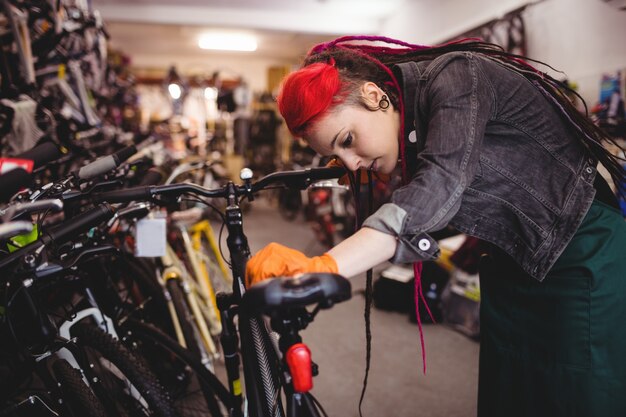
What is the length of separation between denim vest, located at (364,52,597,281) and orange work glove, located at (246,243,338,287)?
252mm

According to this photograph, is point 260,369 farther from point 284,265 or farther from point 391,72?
point 391,72

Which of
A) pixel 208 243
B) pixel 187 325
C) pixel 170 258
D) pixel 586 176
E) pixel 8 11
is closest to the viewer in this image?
pixel 586 176

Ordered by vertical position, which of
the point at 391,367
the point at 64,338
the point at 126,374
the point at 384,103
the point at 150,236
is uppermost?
the point at 384,103

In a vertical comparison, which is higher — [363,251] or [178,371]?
[363,251]

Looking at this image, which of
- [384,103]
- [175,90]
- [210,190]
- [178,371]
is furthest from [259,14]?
[384,103]

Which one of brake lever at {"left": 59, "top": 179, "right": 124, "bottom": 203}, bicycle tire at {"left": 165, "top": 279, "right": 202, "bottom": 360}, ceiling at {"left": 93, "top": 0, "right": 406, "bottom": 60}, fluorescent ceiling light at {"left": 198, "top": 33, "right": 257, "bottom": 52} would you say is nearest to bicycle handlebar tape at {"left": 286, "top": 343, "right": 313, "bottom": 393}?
brake lever at {"left": 59, "top": 179, "right": 124, "bottom": 203}

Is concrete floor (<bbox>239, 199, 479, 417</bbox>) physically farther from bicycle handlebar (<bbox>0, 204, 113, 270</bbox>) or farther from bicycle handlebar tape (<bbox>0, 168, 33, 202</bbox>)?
bicycle handlebar tape (<bbox>0, 168, 33, 202</bbox>)

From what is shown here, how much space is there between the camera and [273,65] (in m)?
10.6

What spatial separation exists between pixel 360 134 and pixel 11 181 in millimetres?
615

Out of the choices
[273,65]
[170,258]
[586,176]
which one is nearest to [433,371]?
[170,258]

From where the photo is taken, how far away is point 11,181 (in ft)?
2.17

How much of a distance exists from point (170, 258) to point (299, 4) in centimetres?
530

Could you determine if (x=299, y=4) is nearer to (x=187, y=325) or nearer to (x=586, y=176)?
(x=187, y=325)

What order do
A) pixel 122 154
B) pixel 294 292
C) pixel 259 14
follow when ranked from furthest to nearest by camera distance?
1. pixel 259 14
2. pixel 122 154
3. pixel 294 292
